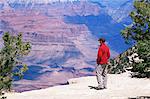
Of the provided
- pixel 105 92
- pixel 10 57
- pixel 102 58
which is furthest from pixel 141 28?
pixel 105 92

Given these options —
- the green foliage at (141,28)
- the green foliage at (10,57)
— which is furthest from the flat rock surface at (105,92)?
the green foliage at (10,57)

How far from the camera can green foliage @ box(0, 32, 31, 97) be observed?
12175 mm

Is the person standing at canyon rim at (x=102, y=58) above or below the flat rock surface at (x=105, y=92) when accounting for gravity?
above

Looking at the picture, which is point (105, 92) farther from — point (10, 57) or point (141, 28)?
point (10, 57)

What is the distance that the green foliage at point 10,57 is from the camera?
1218 centimetres

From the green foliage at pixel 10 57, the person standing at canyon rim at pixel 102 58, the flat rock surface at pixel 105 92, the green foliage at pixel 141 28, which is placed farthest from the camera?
the person standing at canyon rim at pixel 102 58

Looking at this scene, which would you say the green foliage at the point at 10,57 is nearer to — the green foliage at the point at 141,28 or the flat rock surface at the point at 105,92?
the green foliage at the point at 141,28

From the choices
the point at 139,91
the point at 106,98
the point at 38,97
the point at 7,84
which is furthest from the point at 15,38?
the point at 139,91

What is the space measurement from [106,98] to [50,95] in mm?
3792

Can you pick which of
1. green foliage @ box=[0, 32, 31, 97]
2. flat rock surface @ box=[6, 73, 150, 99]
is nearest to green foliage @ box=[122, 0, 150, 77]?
green foliage @ box=[0, 32, 31, 97]

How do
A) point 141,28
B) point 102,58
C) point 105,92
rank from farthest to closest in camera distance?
point 105,92
point 102,58
point 141,28

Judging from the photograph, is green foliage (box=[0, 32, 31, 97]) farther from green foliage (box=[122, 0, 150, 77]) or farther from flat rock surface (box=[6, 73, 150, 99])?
flat rock surface (box=[6, 73, 150, 99])

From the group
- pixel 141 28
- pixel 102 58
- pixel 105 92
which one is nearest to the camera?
pixel 141 28

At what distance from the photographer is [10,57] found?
1249cm
